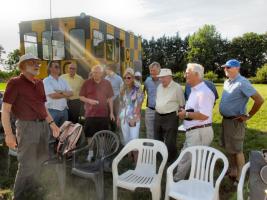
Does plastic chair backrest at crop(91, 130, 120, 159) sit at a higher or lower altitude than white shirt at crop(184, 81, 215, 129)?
lower

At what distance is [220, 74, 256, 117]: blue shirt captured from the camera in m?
4.15

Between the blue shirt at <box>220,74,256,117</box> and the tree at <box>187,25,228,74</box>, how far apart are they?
168 feet

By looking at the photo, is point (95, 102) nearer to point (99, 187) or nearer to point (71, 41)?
point (99, 187)

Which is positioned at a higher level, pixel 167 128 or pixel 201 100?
pixel 201 100

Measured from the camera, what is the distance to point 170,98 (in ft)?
15.4

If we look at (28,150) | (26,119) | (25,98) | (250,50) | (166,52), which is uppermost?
(250,50)

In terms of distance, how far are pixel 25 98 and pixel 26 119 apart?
0.83 feet

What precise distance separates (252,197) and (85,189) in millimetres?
2542

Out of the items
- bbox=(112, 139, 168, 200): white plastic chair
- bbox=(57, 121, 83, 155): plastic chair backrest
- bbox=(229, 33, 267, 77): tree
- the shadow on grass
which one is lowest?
the shadow on grass

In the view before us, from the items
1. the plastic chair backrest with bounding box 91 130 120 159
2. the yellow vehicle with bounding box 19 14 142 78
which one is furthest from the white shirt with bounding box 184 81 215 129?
the yellow vehicle with bounding box 19 14 142 78

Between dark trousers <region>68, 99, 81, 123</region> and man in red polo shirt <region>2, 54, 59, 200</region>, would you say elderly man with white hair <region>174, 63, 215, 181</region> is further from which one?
dark trousers <region>68, 99, 81, 123</region>

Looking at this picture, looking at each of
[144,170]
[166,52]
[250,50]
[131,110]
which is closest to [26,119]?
[144,170]

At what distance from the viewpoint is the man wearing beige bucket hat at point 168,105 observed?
184 inches

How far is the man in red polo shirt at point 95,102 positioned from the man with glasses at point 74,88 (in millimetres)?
1282
